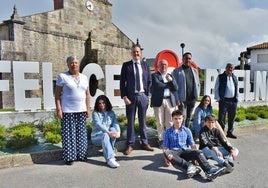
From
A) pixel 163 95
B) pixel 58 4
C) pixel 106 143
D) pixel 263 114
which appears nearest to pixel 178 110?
pixel 163 95

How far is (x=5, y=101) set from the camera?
12445mm

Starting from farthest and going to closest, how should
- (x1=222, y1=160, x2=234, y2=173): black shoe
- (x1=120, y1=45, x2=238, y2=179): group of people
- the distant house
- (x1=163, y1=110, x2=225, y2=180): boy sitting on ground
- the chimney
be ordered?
the distant house, the chimney, (x1=120, y1=45, x2=238, y2=179): group of people, (x1=222, y1=160, x2=234, y2=173): black shoe, (x1=163, y1=110, x2=225, y2=180): boy sitting on ground

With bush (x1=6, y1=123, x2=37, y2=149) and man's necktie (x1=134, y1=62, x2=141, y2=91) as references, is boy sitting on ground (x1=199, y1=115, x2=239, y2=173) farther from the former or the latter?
bush (x1=6, y1=123, x2=37, y2=149)

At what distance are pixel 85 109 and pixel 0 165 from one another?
1.75 meters

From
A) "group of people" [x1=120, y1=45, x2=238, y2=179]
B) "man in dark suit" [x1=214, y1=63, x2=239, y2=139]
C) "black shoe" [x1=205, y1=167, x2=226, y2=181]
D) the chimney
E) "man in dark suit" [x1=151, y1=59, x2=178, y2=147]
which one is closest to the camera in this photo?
"black shoe" [x1=205, y1=167, x2=226, y2=181]

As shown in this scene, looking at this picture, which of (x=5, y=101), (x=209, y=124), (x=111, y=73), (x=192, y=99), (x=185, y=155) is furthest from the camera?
(x=5, y=101)

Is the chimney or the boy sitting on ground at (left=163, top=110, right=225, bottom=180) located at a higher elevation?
the chimney

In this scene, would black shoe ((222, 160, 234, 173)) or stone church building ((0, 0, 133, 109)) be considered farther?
stone church building ((0, 0, 133, 109))

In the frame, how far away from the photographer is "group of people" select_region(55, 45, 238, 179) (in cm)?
467

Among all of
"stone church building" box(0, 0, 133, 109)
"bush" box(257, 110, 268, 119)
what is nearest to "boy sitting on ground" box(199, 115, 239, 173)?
"bush" box(257, 110, 268, 119)

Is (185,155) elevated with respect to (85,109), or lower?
lower

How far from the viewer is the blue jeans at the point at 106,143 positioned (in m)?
4.82

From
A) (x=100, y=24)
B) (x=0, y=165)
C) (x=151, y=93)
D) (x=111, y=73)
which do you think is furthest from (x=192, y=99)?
(x=100, y=24)

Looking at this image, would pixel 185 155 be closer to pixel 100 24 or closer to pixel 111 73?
pixel 111 73
